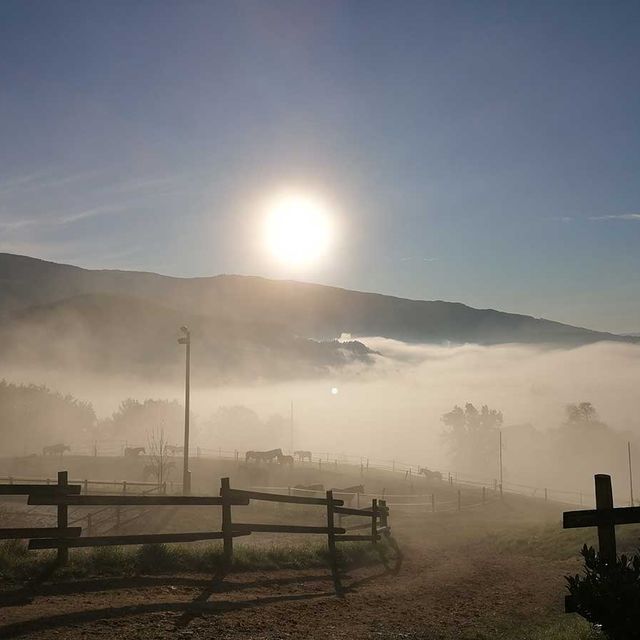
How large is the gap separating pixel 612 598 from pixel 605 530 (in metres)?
1.52

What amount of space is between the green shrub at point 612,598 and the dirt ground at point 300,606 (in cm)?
251

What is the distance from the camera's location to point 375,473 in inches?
2655

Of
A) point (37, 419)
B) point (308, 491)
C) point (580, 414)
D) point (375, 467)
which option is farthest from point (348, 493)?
A: point (580, 414)

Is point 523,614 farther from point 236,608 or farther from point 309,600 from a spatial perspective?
point 236,608

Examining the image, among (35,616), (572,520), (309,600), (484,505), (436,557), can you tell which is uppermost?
(572,520)

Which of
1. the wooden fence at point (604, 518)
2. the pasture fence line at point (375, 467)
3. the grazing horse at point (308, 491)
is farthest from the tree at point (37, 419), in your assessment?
the wooden fence at point (604, 518)

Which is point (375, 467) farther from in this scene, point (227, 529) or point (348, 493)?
point (227, 529)

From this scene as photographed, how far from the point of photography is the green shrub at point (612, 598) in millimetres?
7031

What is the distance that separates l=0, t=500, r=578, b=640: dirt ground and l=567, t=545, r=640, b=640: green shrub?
2510mm

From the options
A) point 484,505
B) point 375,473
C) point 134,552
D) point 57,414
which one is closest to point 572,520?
point 134,552

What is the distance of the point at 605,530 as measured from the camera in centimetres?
855

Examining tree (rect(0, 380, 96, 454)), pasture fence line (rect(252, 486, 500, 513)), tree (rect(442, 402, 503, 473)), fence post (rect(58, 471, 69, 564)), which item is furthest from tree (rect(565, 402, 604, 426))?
fence post (rect(58, 471, 69, 564))

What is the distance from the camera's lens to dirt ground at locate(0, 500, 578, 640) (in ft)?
27.0

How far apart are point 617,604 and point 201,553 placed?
8.55 meters
